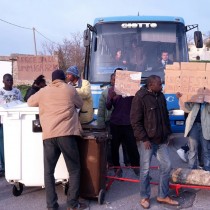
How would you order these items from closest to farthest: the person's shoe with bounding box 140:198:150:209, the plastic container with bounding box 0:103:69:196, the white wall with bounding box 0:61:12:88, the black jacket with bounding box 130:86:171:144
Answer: the black jacket with bounding box 130:86:171:144, the person's shoe with bounding box 140:198:150:209, the plastic container with bounding box 0:103:69:196, the white wall with bounding box 0:61:12:88

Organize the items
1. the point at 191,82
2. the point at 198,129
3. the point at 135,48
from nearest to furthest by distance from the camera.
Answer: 1. the point at 191,82
2. the point at 198,129
3. the point at 135,48

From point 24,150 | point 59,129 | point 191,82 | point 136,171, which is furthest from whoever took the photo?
point 136,171

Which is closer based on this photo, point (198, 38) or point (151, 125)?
point (151, 125)

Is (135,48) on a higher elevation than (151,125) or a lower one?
higher

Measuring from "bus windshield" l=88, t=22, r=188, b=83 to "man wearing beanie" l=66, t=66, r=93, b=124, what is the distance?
2.51 metres

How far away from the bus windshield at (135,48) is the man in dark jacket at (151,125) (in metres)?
3.21

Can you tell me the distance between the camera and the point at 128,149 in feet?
20.8

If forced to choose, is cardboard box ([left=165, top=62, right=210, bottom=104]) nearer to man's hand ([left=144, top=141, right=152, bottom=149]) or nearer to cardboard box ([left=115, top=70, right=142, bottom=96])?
cardboard box ([left=115, top=70, right=142, bottom=96])

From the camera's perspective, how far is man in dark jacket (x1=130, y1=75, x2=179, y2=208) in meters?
4.89

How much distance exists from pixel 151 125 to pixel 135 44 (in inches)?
153

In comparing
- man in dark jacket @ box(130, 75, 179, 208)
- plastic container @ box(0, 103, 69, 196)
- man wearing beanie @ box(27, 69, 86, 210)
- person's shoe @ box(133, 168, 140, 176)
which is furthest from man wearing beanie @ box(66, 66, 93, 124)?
person's shoe @ box(133, 168, 140, 176)

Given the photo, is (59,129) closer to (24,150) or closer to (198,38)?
(24,150)

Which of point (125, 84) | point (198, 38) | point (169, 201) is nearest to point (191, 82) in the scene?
point (125, 84)

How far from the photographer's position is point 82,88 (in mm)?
5547
